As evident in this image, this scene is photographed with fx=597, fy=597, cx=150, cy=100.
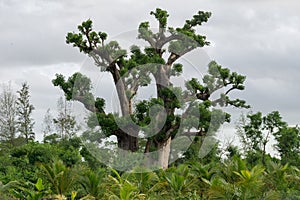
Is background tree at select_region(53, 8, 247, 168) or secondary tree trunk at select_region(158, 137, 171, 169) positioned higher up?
background tree at select_region(53, 8, 247, 168)

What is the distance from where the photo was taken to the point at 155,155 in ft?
101

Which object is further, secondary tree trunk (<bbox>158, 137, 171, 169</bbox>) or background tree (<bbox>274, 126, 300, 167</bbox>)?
background tree (<bbox>274, 126, 300, 167</bbox>)

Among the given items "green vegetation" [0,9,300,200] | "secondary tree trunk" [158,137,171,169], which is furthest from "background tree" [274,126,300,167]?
"secondary tree trunk" [158,137,171,169]

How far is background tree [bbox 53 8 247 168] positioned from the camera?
99.0ft

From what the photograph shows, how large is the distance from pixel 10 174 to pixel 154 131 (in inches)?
372

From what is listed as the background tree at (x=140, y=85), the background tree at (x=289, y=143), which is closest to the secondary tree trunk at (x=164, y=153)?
the background tree at (x=140, y=85)

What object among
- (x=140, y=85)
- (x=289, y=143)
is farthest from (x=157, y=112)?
(x=289, y=143)

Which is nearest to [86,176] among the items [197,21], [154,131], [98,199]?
[98,199]

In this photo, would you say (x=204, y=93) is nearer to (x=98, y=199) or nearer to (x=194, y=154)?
(x=194, y=154)

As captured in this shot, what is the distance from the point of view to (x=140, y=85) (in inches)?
1222

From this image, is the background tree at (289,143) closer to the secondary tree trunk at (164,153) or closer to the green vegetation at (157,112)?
the green vegetation at (157,112)

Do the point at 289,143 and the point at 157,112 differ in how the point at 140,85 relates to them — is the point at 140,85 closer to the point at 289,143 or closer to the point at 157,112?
the point at 157,112

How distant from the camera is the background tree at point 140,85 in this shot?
3017cm

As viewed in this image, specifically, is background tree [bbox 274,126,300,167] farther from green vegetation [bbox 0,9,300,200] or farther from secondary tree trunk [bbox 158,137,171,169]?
secondary tree trunk [bbox 158,137,171,169]
